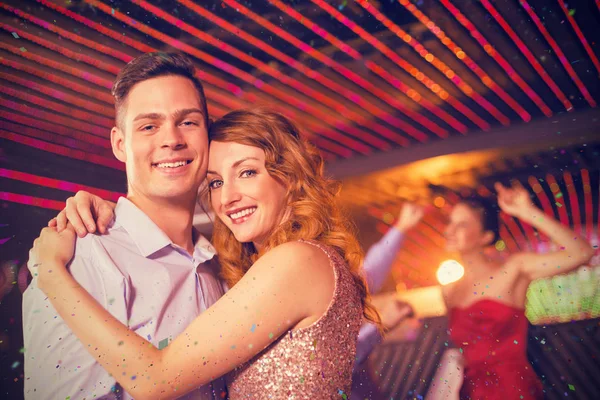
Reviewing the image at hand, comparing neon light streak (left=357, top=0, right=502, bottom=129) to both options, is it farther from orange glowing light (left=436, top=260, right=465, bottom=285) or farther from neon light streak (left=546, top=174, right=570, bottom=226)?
neon light streak (left=546, top=174, right=570, bottom=226)

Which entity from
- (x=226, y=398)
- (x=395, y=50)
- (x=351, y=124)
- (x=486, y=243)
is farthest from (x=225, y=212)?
(x=351, y=124)

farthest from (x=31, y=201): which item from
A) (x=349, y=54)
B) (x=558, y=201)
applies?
(x=558, y=201)

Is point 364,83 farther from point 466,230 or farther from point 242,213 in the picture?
point 242,213

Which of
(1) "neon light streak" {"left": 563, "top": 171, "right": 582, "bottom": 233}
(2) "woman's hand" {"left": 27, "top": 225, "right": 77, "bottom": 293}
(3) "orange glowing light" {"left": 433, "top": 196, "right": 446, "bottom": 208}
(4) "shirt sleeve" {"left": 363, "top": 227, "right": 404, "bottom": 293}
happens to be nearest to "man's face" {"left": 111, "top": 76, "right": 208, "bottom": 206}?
(2) "woman's hand" {"left": 27, "top": 225, "right": 77, "bottom": 293}

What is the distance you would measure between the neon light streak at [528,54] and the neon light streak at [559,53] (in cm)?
10

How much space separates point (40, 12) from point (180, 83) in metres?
0.63

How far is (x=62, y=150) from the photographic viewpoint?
202 cm

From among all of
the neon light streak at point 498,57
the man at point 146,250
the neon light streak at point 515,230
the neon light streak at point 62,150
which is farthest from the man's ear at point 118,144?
the neon light streak at point 515,230

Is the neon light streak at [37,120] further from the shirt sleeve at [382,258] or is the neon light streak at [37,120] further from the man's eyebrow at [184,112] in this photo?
the shirt sleeve at [382,258]

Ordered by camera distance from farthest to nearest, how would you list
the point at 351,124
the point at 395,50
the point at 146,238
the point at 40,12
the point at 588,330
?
the point at 588,330 → the point at 351,124 → the point at 395,50 → the point at 40,12 → the point at 146,238

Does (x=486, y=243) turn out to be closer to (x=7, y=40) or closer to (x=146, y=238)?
(x=146, y=238)

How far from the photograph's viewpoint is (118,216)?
1.23m

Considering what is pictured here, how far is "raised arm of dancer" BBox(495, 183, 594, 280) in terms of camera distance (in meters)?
1.94

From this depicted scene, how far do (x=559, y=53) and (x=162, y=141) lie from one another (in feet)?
7.82
